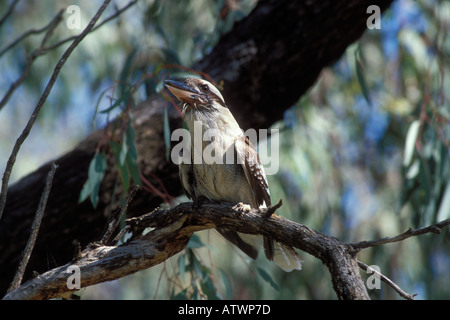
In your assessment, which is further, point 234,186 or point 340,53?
point 340,53

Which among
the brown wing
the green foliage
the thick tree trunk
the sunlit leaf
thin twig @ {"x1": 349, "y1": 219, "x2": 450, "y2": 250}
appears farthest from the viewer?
the sunlit leaf

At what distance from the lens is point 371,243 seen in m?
1.82

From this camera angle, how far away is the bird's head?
3105 millimetres

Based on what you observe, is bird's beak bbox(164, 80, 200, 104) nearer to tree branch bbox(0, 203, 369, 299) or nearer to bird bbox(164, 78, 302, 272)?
bird bbox(164, 78, 302, 272)

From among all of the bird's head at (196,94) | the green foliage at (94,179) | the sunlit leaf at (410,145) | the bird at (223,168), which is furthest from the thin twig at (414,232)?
the sunlit leaf at (410,145)

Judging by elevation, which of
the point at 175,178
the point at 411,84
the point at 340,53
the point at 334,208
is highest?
the point at 411,84

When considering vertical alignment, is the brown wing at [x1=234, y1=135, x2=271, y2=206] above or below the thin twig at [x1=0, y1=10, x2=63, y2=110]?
below

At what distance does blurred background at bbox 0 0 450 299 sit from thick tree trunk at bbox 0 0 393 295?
0.34 meters

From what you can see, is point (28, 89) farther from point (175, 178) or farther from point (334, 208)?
point (334, 208)

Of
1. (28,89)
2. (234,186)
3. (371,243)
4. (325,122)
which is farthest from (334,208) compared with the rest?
(371,243)

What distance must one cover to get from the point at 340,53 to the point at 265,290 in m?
2.31

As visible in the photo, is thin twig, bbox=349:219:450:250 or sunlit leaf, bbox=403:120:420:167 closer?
thin twig, bbox=349:219:450:250

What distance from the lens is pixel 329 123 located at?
5941mm

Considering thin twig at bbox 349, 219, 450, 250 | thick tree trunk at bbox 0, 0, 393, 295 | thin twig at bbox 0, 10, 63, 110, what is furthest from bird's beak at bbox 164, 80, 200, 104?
thin twig at bbox 349, 219, 450, 250
